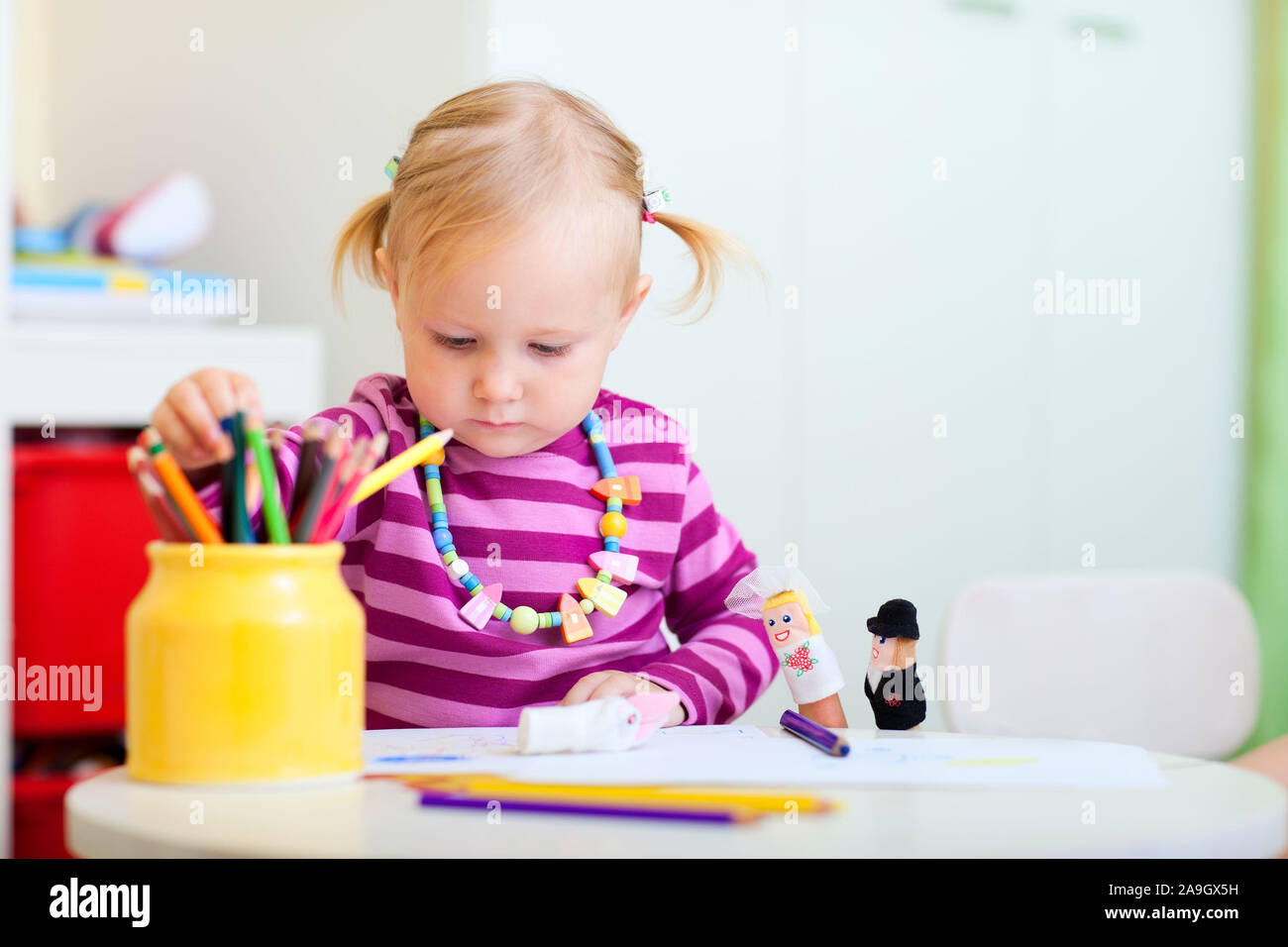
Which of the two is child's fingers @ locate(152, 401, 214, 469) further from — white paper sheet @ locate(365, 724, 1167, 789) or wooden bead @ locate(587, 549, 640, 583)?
wooden bead @ locate(587, 549, 640, 583)

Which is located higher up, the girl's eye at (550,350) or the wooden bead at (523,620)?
the girl's eye at (550,350)

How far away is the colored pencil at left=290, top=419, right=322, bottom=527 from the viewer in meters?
0.58

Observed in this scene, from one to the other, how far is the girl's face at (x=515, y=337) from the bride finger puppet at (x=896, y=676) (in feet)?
0.91

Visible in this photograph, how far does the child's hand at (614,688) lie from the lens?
789 mm

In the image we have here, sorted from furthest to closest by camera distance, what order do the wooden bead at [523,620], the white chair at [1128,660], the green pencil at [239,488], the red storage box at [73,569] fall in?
the red storage box at [73,569]
the white chair at [1128,660]
the wooden bead at [523,620]
the green pencil at [239,488]

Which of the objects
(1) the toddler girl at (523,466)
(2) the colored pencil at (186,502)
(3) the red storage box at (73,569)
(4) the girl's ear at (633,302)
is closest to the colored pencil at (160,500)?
(2) the colored pencil at (186,502)

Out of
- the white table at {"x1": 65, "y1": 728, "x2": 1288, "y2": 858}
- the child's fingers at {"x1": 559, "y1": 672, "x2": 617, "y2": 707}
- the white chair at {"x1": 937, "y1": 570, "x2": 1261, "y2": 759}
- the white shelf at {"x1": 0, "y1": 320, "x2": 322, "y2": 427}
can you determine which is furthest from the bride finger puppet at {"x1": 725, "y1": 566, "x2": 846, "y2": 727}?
the white shelf at {"x1": 0, "y1": 320, "x2": 322, "y2": 427}

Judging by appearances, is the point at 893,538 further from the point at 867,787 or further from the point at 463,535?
the point at 867,787

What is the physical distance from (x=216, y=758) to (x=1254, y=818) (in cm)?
42

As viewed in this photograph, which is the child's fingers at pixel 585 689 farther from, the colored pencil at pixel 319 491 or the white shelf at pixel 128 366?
the white shelf at pixel 128 366

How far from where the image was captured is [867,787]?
1.82 feet

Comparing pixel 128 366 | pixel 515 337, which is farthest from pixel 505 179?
pixel 128 366

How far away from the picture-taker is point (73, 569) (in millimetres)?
1566

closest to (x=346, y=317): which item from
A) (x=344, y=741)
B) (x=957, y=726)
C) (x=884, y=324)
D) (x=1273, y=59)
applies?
(x=884, y=324)
